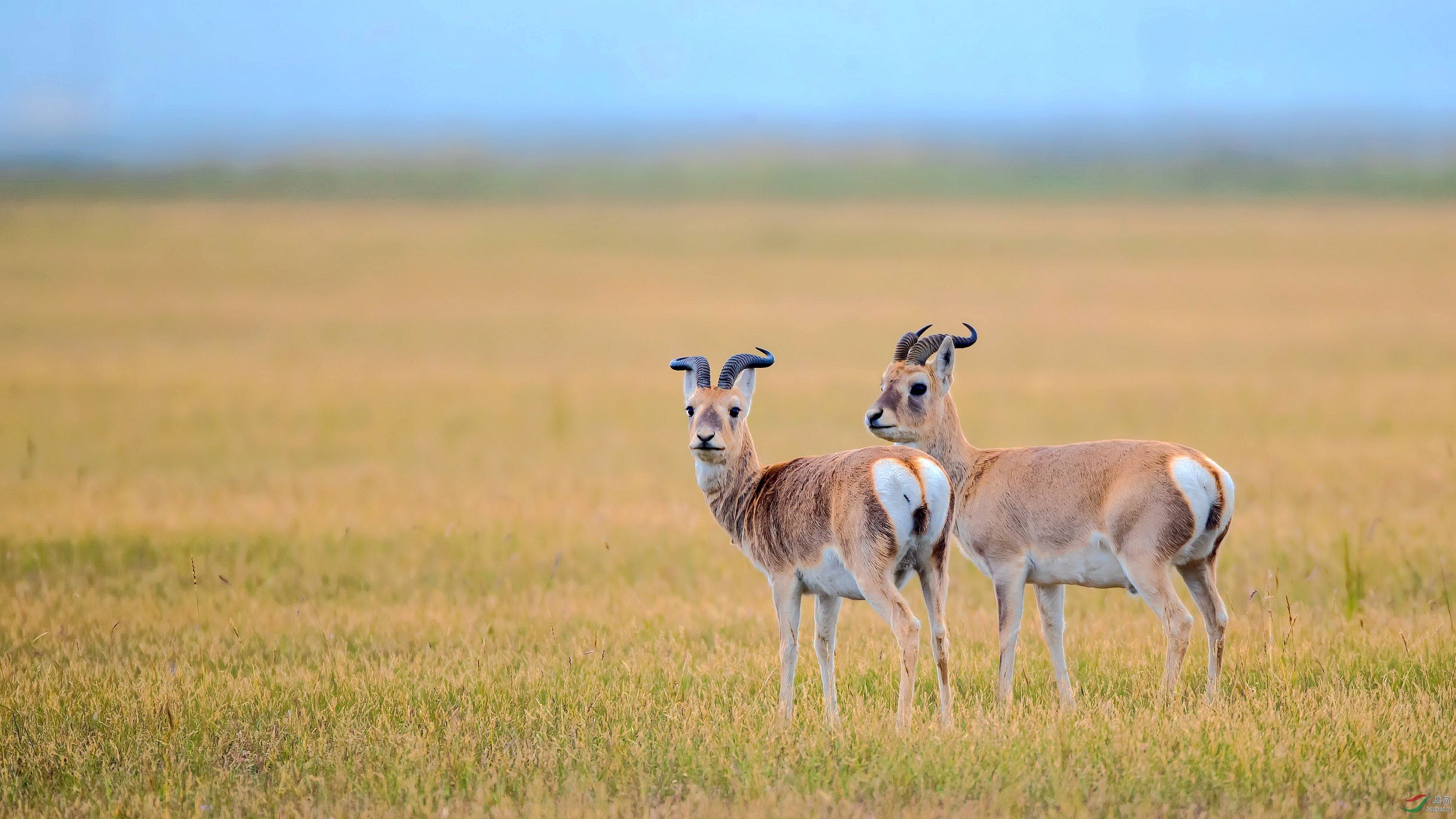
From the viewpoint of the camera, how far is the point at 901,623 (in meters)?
7.88

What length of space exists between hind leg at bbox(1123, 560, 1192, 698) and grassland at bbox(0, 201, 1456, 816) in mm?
267

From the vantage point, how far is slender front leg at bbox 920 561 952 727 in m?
8.05

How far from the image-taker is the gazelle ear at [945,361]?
970cm

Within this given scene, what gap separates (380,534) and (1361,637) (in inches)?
384

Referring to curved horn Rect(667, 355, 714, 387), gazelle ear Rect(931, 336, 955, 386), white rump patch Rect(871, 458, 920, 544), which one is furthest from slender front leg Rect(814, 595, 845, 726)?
gazelle ear Rect(931, 336, 955, 386)

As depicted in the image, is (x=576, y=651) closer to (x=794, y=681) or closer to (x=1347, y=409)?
(x=794, y=681)

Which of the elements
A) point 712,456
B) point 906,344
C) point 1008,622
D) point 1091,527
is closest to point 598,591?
point 712,456

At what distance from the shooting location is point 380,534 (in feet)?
48.9

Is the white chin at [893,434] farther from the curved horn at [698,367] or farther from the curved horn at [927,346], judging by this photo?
the curved horn at [698,367]

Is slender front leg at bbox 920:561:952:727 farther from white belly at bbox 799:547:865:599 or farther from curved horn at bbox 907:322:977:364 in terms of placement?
curved horn at bbox 907:322:977:364

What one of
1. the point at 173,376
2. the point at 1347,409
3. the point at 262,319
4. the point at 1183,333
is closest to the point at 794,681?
the point at 1347,409

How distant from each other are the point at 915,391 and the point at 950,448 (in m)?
0.49

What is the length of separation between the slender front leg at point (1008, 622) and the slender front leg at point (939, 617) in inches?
16.7

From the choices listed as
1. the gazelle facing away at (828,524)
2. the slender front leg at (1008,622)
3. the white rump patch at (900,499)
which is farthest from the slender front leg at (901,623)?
the slender front leg at (1008,622)
